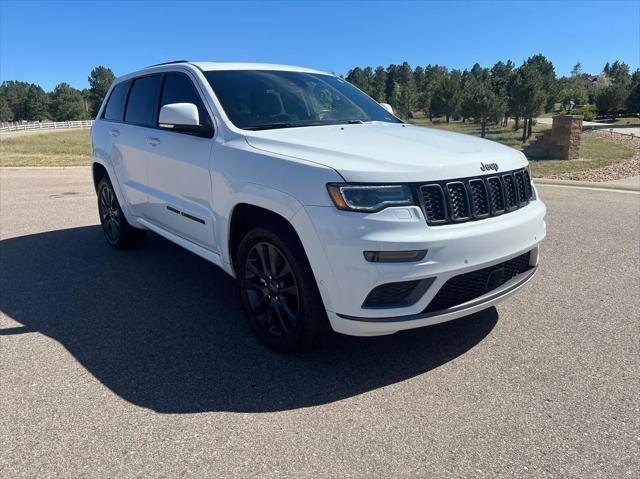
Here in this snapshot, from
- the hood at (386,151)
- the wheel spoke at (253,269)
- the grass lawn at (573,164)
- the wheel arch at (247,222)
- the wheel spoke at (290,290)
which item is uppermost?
the hood at (386,151)

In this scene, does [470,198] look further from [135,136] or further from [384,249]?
[135,136]

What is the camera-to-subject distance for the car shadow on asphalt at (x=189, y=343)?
9.84 ft

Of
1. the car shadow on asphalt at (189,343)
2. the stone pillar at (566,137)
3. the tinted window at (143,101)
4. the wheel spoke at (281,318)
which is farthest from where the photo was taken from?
the stone pillar at (566,137)

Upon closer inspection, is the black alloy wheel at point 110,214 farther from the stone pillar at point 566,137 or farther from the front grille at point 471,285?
the stone pillar at point 566,137

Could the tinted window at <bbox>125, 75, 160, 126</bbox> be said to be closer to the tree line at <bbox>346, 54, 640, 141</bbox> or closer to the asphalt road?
the asphalt road

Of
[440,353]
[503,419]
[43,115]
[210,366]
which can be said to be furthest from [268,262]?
[43,115]

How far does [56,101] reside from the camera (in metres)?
113

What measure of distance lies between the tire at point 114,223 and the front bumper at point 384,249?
3.48 meters

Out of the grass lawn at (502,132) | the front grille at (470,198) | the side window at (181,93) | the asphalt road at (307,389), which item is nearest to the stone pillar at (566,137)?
the grass lawn at (502,132)

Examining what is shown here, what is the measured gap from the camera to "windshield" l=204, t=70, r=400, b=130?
3852 millimetres

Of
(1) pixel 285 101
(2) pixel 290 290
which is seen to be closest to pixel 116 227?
(1) pixel 285 101

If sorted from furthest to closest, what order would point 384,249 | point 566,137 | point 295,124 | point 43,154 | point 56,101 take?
point 56,101 < point 43,154 < point 566,137 < point 295,124 < point 384,249

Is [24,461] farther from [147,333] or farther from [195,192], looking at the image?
[195,192]

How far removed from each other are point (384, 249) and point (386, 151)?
0.68 m
